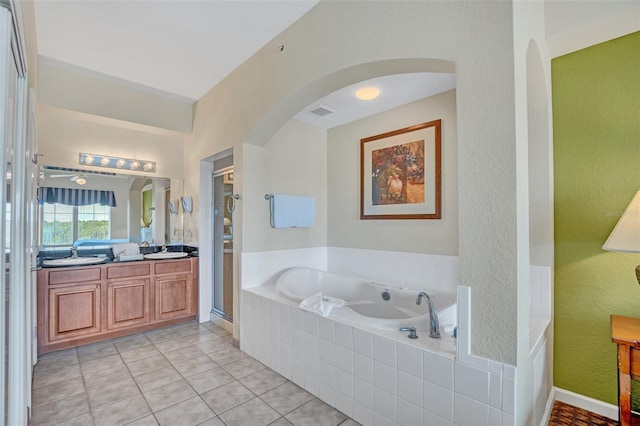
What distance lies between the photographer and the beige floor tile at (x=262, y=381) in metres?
2.32

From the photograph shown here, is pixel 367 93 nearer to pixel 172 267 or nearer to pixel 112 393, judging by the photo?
pixel 172 267

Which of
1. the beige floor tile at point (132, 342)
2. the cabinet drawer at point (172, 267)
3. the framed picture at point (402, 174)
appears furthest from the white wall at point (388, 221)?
the beige floor tile at point (132, 342)

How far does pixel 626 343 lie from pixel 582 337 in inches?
27.6

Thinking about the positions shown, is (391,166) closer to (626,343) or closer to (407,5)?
(407,5)

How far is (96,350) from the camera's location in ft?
9.80

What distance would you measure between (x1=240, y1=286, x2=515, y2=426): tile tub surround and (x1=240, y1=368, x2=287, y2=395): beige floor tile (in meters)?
0.06

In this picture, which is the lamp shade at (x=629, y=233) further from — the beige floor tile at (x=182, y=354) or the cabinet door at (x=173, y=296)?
the cabinet door at (x=173, y=296)

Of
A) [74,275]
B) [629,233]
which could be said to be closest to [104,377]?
[74,275]

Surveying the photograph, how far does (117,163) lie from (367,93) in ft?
10.1

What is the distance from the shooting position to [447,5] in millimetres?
1559

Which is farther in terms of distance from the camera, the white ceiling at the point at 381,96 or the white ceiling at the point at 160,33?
the white ceiling at the point at 381,96

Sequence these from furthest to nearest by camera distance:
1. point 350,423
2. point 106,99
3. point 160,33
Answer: point 106,99
point 160,33
point 350,423

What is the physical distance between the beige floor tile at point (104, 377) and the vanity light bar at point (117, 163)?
7.43ft

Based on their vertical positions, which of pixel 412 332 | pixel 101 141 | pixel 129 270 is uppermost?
pixel 101 141
